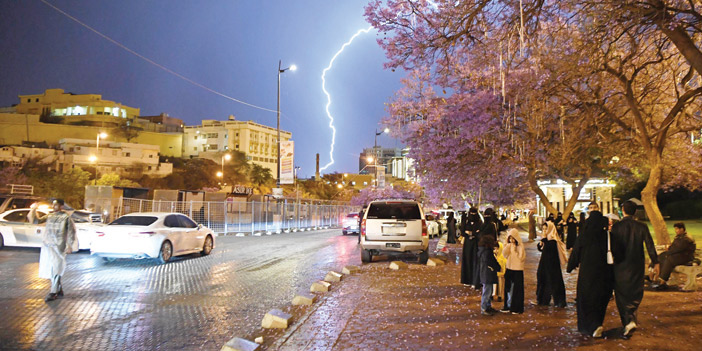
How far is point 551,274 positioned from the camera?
810cm

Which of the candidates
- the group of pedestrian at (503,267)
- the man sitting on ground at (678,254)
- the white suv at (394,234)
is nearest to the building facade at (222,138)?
the white suv at (394,234)

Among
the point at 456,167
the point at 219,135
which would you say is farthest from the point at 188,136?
the point at 456,167

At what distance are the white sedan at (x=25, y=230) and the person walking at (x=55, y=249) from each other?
7446 mm

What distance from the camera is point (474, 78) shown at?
20.1 meters

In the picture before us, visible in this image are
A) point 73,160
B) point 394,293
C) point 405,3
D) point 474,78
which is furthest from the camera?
point 73,160

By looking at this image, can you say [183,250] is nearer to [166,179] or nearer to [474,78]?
[474,78]

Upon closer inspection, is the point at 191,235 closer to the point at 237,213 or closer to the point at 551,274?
the point at 551,274

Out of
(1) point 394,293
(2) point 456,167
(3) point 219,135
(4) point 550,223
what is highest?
(3) point 219,135

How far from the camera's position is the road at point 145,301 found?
607cm

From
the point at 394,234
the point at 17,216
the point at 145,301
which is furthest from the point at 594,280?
the point at 17,216

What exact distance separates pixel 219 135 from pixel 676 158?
10387 cm

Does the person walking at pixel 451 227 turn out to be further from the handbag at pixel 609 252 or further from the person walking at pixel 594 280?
the handbag at pixel 609 252

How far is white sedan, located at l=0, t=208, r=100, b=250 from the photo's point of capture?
51.3ft

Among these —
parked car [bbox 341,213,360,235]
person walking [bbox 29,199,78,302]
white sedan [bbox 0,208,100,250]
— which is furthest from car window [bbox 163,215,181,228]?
parked car [bbox 341,213,360,235]
